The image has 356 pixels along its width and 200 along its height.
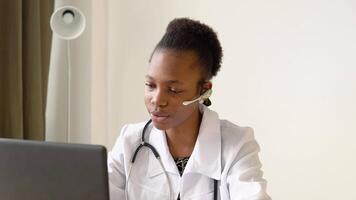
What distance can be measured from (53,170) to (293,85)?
152 centimetres

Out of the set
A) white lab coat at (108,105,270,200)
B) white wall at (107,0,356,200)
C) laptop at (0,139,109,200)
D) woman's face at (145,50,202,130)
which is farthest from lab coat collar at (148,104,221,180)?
white wall at (107,0,356,200)

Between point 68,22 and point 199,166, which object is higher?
point 68,22

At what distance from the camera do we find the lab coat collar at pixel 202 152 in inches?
50.0

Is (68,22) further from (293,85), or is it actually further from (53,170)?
(53,170)

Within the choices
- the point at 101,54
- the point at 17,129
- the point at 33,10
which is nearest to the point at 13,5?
the point at 33,10

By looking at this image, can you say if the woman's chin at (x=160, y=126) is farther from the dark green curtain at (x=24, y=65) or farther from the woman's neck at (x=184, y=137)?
the dark green curtain at (x=24, y=65)

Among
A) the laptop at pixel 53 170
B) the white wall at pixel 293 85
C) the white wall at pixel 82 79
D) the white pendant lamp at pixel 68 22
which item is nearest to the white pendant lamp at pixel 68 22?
the white pendant lamp at pixel 68 22

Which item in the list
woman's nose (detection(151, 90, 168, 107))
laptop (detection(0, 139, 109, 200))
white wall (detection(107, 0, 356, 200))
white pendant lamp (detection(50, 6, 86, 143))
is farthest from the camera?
white pendant lamp (detection(50, 6, 86, 143))

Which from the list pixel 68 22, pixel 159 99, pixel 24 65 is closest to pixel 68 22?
pixel 68 22

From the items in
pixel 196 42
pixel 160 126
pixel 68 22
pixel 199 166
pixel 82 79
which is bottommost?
pixel 199 166

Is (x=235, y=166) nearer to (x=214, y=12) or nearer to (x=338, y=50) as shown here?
(x=338, y=50)

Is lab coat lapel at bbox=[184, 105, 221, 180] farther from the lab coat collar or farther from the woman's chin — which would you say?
the woman's chin

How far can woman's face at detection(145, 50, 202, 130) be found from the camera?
1217 millimetres

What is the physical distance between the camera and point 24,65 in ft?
7.14
